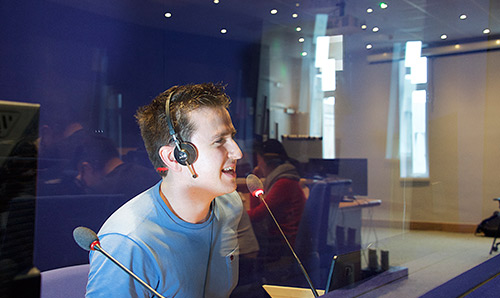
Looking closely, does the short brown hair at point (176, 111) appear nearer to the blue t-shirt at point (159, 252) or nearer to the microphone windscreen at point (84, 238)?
the blue t-shirt at point (159, 252)

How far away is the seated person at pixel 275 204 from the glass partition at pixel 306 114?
1 cm

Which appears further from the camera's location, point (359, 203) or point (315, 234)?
point (359, 203)

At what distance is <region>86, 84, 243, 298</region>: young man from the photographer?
0.92 metres

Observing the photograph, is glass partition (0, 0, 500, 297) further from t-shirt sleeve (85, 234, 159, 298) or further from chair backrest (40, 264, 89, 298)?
t-shirt sleeve (85, 234, 159, 298)

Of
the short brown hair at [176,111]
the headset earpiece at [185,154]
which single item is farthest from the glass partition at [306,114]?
the headset earpiece at [185,154]

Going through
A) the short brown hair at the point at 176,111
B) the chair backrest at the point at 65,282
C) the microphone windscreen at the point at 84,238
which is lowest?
the chair backrest at the point at 65,282

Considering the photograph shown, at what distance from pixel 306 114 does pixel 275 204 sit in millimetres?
1095

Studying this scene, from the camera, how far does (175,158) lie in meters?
0.98

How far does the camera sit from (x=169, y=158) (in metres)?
1.00

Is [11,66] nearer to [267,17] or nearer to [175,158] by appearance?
[175,158]

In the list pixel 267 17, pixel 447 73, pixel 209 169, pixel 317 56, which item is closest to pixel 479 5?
pixel 447 73

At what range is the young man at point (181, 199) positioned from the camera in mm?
921

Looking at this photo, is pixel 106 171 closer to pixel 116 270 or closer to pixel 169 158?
pixel 169 158

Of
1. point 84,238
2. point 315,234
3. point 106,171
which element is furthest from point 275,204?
point 84,238
